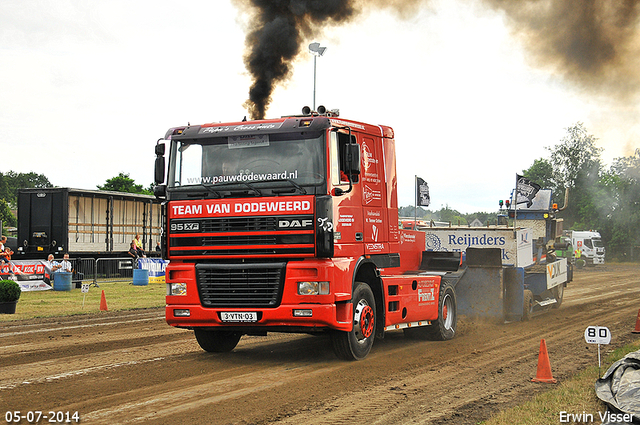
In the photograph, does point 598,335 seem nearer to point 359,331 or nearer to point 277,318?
point 359,331

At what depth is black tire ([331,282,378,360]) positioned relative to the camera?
923 cm

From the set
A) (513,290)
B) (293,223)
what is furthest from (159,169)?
(513,290)

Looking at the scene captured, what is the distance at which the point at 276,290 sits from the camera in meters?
8.75

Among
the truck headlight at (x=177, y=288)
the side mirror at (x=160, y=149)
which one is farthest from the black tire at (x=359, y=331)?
the side mirror at (x=160, y=149)

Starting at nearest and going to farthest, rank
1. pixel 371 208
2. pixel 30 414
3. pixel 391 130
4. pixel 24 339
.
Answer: pixel 30 414, pixel 371 208, pixel 391 130, pixel 24 339

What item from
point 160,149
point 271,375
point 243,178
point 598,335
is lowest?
point 271,375

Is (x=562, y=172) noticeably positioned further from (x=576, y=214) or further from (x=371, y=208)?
(x=371, y=208)

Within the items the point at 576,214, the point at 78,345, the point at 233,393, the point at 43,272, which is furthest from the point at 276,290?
the point at 576,214

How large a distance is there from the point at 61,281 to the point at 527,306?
16.2m

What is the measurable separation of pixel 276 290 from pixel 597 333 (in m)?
4.01

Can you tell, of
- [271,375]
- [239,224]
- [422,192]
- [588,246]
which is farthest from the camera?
[588,246]

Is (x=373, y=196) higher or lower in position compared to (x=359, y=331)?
higher

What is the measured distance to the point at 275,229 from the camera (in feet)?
28.5

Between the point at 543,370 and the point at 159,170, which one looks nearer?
the point at 543,370
